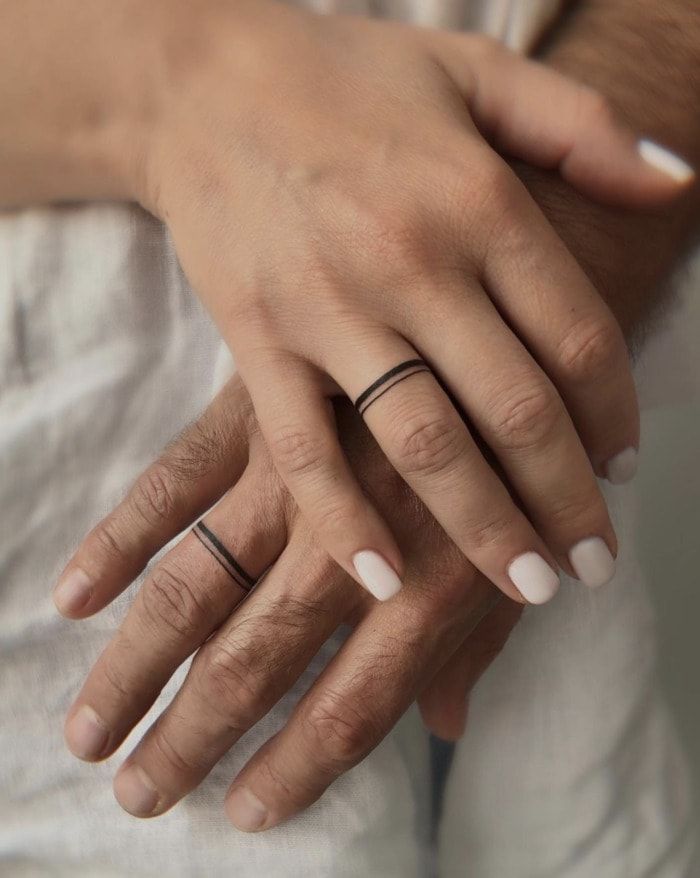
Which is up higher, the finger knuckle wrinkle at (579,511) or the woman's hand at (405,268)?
the woman's hand at (405,268)

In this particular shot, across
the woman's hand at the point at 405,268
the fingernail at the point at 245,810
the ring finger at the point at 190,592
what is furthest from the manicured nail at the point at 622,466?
the fingernail at the point at 245,810

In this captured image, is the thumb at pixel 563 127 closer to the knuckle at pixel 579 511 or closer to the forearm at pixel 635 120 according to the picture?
the forearm at pixel 635 120

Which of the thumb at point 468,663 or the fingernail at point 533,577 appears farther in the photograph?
the thumb at point 468,663

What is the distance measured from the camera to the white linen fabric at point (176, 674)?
23.2 inches

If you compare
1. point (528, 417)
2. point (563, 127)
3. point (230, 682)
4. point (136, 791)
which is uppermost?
point (563, 127)

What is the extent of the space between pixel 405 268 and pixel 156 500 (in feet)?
0.73

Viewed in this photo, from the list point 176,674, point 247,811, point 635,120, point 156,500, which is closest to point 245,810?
point 247,811

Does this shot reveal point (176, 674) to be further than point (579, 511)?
Yes

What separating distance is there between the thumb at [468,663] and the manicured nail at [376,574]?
0.50 ft

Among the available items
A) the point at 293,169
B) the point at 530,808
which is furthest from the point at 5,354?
the point at 530,808

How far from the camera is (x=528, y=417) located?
47 cm

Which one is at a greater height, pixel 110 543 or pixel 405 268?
pixel 405 268

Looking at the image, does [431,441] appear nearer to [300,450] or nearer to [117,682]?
[300,450]

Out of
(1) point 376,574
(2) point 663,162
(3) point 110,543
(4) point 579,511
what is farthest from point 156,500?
(2) point 663,162
